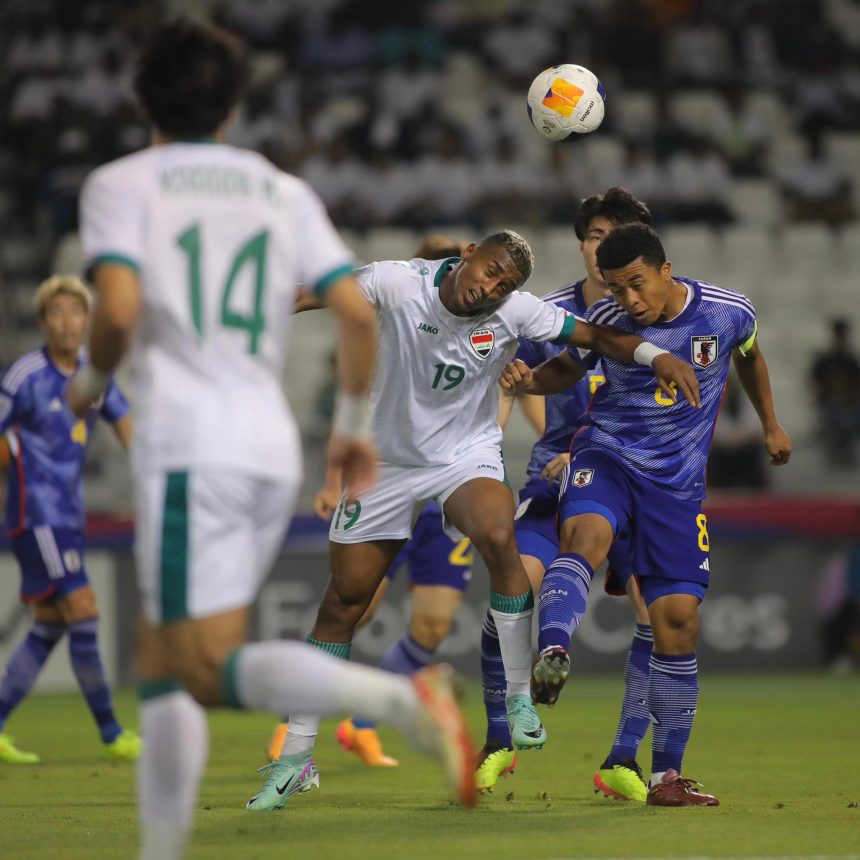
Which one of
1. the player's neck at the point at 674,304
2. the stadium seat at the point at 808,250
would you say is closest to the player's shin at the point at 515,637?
the player's neck at the point at 674,304

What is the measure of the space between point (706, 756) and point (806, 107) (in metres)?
12.3

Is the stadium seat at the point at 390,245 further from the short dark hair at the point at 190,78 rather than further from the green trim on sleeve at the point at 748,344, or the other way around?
the short dark hair at the point at 190,78

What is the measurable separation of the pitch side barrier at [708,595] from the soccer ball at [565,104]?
583 cm

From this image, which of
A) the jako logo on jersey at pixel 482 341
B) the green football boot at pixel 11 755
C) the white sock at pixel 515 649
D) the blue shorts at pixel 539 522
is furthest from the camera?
the green football boot at pixel 11 755

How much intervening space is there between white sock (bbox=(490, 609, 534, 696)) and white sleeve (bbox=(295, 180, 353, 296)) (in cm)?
237

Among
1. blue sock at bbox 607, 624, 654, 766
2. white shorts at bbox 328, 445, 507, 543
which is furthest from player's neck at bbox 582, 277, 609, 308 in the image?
blue sock at bbox 607, 624, 654, 766

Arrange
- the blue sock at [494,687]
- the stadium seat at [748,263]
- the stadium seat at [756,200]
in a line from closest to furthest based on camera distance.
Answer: the blue sock at [494,687], the stadium seat at [748,263], the stadium seat at [756,200]

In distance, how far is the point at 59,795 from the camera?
6633 mm

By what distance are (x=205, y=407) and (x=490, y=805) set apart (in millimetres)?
2740

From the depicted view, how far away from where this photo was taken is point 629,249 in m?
6.05

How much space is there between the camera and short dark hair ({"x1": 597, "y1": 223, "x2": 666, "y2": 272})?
6.06m

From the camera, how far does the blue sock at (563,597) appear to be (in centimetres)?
573

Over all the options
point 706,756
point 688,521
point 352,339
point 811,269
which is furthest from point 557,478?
point 811,269

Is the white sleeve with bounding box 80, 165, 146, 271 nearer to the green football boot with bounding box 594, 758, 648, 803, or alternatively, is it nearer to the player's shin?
the player's shin
